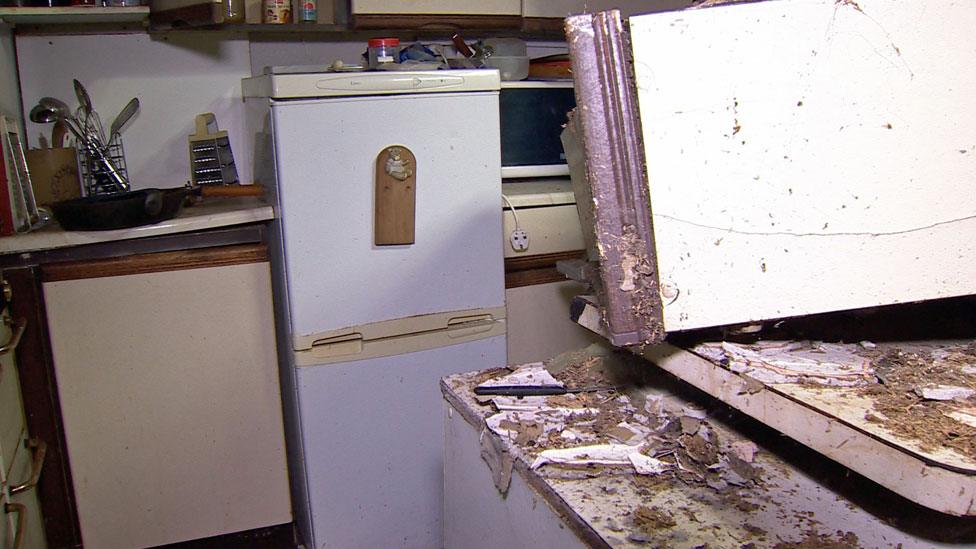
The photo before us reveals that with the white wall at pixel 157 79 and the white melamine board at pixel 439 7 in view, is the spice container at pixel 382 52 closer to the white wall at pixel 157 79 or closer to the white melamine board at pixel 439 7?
the white melamine board at pixel 439 7

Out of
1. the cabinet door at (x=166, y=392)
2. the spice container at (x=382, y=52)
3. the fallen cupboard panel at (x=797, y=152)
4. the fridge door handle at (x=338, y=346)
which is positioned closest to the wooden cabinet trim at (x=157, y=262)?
the cabinet door at (x=166, y=392)

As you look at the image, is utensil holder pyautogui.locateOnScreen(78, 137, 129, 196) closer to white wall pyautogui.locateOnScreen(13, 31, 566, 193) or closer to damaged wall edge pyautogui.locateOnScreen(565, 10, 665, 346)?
white wall pyautogui.locateOnScreen(13, 31, 566, 193)

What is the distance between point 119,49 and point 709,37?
1.68 m

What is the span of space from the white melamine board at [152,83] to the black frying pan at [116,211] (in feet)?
1.27

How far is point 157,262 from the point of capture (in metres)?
1.64

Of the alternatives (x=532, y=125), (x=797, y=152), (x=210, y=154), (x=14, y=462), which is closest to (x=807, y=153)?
(x=797, y=152)

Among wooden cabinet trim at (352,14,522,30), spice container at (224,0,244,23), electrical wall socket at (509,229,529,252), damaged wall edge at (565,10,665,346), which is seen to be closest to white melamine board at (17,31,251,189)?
spice container at (224,0,244,23)

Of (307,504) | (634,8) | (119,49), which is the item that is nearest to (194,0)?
(119,49)

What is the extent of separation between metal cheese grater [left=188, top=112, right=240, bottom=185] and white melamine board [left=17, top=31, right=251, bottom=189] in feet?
0.13

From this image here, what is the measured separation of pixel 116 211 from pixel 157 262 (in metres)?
0.14

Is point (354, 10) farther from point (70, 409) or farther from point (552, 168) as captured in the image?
point (70, 409)

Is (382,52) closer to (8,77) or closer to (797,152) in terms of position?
(8,77)

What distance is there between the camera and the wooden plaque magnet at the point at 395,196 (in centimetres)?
163

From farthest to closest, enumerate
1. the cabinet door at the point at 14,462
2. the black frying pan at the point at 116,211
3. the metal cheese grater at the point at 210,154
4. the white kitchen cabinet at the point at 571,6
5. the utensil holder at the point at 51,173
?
the white kitchen cabinet at the point at 571,6 → the metal cheese grater at the point at 210,154 → the utensil holder at the point at 51,173 → the black frying pan at the point at 116,211 → the cabinet door at the point at 14,462
